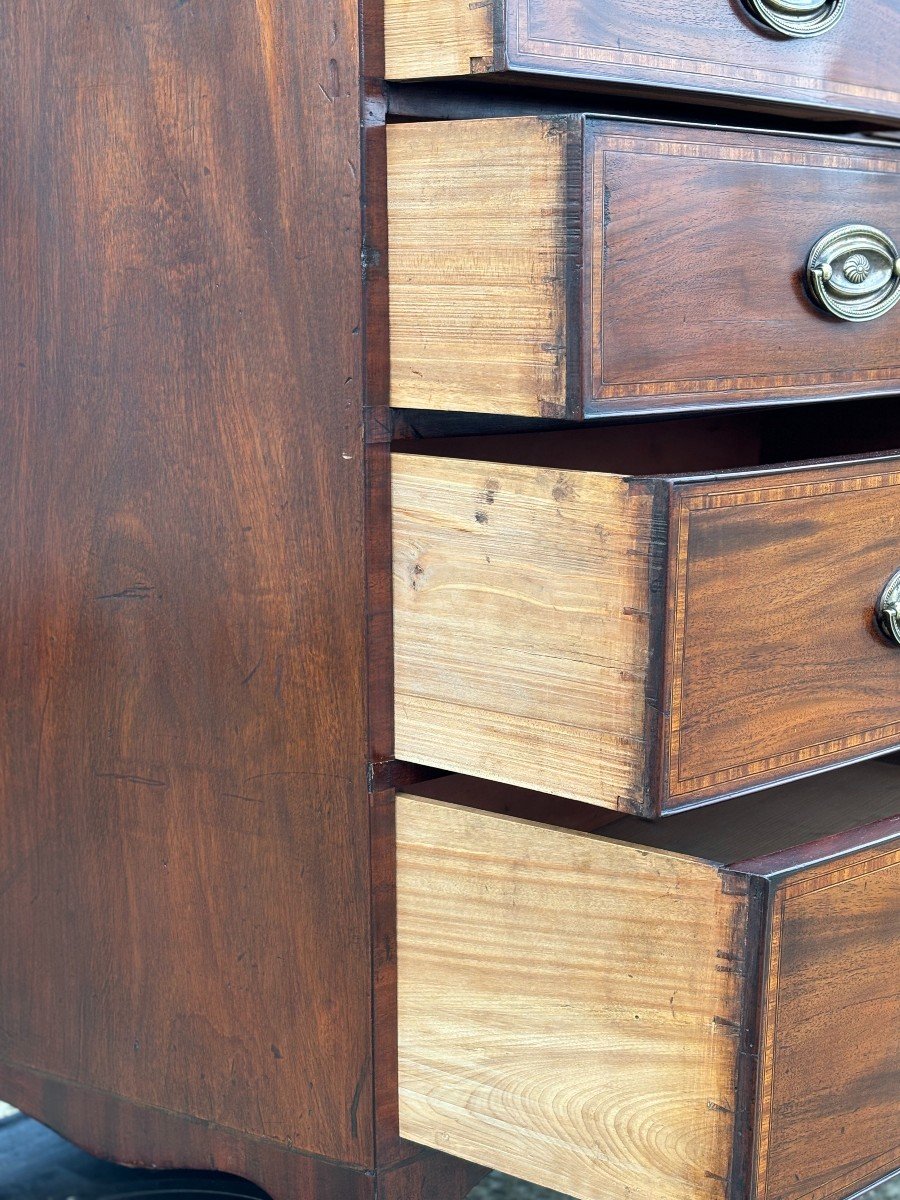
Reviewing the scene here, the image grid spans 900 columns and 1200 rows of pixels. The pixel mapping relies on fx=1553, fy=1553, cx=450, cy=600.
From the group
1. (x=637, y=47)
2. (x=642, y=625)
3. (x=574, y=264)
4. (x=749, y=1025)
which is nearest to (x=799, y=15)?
(x=637, y=47)

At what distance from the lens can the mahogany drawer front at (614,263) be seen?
667mm

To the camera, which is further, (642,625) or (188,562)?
(188,562)

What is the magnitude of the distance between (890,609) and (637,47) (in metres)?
0.29

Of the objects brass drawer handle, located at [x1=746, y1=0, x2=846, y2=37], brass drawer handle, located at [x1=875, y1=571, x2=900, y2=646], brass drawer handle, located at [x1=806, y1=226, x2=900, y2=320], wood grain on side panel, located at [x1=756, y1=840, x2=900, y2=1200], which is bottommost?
wood grain on side panel, located at [x1=756, y1=840, x2=900, y2=1200]

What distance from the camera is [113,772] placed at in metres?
0.90

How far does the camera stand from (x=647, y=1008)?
2.37 feet

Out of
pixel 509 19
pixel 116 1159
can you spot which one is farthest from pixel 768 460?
pixel 116 1159

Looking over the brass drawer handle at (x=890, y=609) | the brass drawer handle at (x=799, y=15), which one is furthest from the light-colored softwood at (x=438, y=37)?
the brass drawer handle at (x=890, y=609)

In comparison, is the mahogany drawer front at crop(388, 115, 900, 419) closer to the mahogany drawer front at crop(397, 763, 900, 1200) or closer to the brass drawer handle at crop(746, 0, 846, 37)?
the brass drawer handle at crop(746, 0, 846, 37)

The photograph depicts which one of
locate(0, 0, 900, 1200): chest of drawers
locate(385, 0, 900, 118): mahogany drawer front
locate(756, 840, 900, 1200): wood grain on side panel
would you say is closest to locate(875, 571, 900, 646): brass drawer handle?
locate(0, 0, 900, 1200): chest of drawers

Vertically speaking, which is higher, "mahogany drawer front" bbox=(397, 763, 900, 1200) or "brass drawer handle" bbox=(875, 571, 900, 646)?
"brass drawer handle" bbox=(875, 571, 900, 646)

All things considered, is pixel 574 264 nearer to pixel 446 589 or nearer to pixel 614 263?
pixel 614 263

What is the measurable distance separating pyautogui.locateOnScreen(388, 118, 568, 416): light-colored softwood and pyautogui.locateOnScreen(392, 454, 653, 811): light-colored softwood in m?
0.04

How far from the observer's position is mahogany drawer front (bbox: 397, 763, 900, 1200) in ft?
2.29
